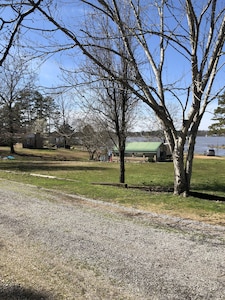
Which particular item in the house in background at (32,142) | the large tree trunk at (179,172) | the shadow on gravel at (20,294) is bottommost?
the shadow on gravel at (20,294)

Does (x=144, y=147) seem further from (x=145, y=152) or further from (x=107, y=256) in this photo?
(x=107, y=256)

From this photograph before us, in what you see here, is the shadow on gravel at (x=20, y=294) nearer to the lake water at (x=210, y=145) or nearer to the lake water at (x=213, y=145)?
the lake water at (x=210, y=145)

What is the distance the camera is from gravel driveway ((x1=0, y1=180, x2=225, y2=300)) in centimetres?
326

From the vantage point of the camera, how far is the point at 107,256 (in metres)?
4.16

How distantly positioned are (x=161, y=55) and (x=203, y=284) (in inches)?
320

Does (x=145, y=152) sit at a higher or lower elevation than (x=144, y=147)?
lower

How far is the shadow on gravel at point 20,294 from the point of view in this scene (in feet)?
10.1

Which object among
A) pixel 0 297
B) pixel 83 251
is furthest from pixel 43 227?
pixel 0 297

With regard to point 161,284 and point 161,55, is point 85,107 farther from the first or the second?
point 161,284

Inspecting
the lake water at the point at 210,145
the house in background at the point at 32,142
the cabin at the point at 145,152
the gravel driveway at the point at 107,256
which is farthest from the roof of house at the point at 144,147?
the gravel driveway at the point at 107,256

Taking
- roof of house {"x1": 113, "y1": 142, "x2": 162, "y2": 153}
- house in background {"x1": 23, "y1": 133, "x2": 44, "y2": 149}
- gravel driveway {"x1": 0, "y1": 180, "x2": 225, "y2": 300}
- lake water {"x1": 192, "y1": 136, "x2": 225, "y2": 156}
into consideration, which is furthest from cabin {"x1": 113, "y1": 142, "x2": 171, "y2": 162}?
gravel driveway {"x1": 0, "y1": 180, "x2": 225, "y2": 300}

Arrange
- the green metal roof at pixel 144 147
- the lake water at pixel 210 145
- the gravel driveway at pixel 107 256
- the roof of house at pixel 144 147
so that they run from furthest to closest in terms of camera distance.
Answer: the lake water at pixel 210 145 < the green metal roof at pixel 144 147 < the roof of house at pixel 144 147 < the gravel driveway at pixel 107 256

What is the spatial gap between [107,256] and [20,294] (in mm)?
1295

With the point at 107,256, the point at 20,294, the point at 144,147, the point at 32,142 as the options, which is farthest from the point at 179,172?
the point at 32,142
